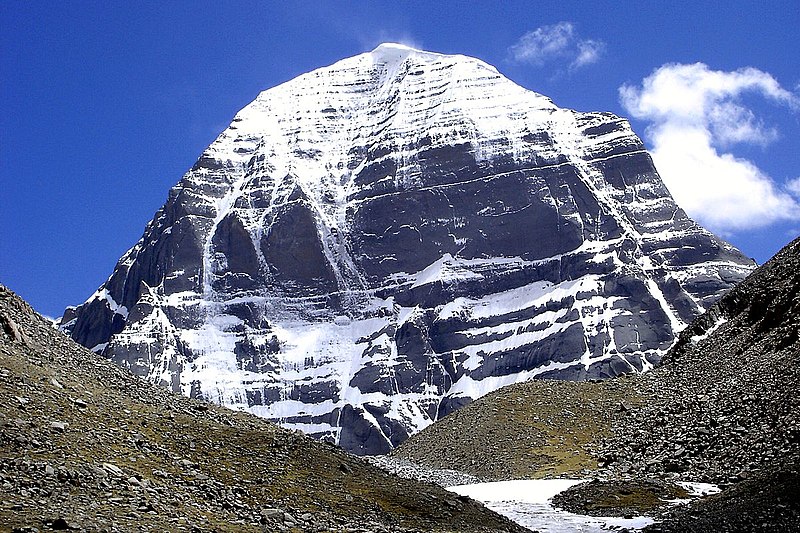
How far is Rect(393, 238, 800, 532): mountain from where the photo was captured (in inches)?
2149

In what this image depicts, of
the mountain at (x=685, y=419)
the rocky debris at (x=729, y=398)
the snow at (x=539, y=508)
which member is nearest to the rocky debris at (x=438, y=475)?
the mountain at (x=685, y=419)

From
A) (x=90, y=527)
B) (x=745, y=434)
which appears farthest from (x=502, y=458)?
(x=90, y=527)

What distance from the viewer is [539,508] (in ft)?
156

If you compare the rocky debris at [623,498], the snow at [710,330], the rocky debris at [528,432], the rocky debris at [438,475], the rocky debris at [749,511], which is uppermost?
the snow at [710,330]

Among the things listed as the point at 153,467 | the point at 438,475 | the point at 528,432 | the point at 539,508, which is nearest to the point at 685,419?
the point at 528,432

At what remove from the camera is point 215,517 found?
2930cm

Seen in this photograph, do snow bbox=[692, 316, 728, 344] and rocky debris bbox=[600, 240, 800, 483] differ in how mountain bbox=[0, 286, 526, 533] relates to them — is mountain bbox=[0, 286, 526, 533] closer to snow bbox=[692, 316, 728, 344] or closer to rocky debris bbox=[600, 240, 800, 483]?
rocky debris bbox=[600, 240, 800, 483]

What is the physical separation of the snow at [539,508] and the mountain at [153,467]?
4.52m

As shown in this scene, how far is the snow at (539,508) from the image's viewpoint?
40375 millimetres

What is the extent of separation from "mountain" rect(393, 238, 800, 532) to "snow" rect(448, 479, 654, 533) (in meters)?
2.09

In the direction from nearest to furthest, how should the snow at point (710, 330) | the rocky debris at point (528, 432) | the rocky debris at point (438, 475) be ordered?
the rocky debris at point (438, 475), the rocky debris at point (528, 432), the snow at point (710, 330)

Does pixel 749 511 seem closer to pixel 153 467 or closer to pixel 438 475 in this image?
pixel 153 467

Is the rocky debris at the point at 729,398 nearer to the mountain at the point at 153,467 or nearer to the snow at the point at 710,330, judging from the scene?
the snow at the point at 710,330

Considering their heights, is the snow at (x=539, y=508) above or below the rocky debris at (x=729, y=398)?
below
